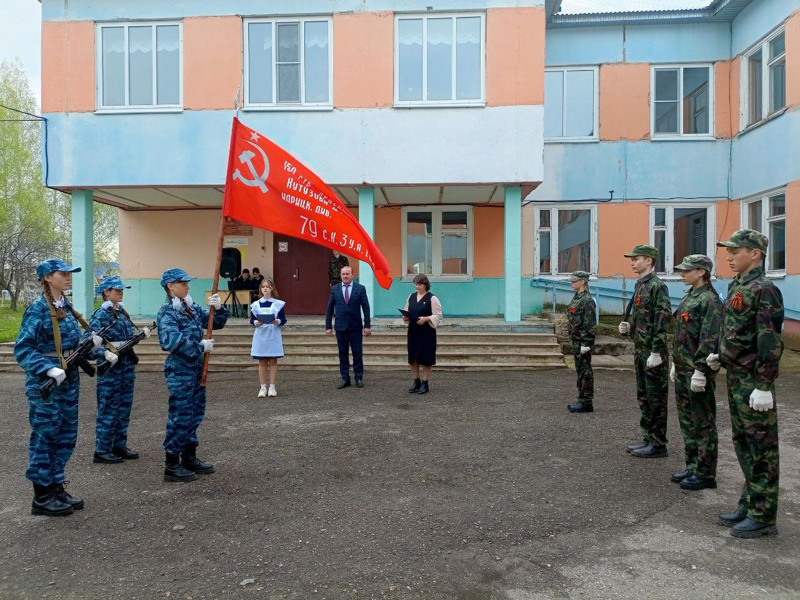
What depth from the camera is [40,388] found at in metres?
4.36

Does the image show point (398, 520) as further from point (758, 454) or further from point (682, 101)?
point (682, 101)

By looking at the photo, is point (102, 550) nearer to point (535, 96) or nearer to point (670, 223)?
point (535, 96)

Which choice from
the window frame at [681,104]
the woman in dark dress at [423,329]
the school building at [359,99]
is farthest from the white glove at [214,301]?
the window frame at [681,104]

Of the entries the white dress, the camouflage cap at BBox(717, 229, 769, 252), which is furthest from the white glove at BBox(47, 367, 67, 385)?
the camouflage cap at BBox(717, 229, 769, 252)

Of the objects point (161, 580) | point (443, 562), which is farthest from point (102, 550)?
point (443, 562)

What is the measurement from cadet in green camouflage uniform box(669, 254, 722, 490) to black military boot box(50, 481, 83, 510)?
4.68 meters

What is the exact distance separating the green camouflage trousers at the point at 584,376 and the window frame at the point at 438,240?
23.8 ft

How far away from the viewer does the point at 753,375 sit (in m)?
4.05

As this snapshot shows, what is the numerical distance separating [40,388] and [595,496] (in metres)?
4.20

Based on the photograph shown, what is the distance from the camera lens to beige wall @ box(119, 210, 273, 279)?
49.8 ft

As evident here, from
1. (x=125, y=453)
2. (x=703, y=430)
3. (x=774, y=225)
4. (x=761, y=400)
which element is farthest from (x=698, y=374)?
(x=774, y=225)

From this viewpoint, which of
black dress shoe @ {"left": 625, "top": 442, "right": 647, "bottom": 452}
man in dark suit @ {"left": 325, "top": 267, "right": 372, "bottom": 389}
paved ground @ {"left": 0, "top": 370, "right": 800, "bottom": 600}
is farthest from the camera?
man in dark suit @ {"left": 325, "top": 267, "right": 372, "bottom": 389}

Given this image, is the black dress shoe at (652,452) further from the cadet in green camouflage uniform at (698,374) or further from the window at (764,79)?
the window at (764,79)

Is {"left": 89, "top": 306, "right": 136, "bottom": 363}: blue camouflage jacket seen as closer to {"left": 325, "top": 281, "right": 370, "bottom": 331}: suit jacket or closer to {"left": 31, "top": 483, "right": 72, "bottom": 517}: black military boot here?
{"left": 31, "top": 483, "right": 72, "bottom": 517}: black military boot
